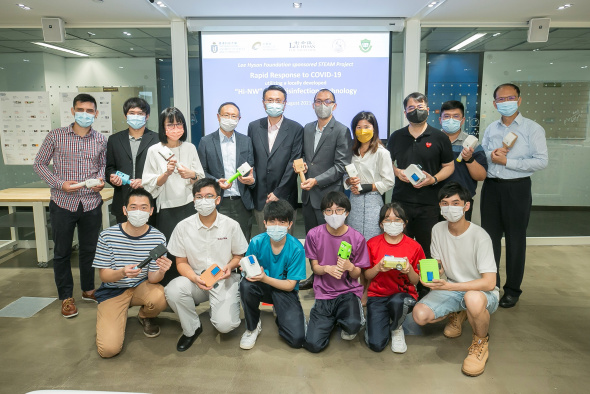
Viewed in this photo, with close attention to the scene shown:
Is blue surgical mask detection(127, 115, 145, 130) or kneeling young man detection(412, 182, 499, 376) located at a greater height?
blue surgical mask detection(127, 115, 145, 130)

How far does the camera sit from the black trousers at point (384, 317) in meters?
2.79

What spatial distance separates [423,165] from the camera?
3.35 m

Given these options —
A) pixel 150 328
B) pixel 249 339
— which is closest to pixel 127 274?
pixel 150 328

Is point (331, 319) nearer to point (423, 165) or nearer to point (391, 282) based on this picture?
point (391, 282)

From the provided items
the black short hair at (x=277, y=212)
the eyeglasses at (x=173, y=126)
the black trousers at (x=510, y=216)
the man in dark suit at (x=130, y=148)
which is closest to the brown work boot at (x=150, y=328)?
the man in dark suit at (x=130, y=148)

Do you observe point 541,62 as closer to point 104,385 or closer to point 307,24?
point 307,24

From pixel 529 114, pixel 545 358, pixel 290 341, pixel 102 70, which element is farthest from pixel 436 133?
pixel 102 70

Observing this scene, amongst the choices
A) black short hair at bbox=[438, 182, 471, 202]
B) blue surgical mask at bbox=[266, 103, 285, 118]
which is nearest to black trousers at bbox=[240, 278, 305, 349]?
black short hair at bbox=[438, 182, 471, 202]

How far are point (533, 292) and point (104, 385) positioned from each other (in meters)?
3.62

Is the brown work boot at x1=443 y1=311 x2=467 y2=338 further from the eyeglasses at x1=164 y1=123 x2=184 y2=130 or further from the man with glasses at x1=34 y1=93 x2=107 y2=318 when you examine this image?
the man with glasses at x1=34 y1=93 x2=107 y2=318

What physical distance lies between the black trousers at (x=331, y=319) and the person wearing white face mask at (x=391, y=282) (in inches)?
4.0

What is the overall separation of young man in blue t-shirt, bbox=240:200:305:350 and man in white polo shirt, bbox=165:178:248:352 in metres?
0.13

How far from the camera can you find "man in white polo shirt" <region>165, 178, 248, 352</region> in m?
2.88

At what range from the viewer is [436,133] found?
131 inches
